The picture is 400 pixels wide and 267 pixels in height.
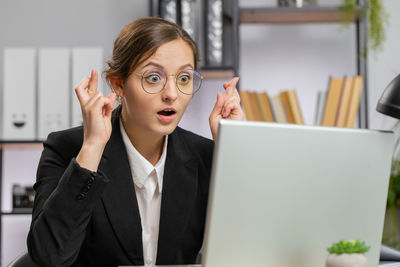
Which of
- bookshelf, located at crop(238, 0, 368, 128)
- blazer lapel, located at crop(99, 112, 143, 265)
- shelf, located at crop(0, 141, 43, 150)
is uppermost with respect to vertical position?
bookshelf, located at crop(238, 0, 368, 128)

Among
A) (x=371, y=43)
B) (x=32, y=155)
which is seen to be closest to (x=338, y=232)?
(x=371, y=43)

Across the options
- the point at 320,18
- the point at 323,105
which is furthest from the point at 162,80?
the point at 320,18

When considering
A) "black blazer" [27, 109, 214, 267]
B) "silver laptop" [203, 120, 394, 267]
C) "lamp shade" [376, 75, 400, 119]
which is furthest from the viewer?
"black blazer" [27, 109, 214, 267]

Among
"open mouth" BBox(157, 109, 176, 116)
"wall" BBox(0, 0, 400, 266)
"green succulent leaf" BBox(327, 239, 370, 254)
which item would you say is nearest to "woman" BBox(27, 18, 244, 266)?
"open mouth" BBox(157, 109, 176, 116)

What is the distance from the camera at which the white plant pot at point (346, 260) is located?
33.2 inches

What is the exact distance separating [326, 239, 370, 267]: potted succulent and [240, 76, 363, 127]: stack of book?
1.71m

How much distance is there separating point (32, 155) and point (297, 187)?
246cm

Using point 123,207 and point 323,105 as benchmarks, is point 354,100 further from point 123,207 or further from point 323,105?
point 123,207

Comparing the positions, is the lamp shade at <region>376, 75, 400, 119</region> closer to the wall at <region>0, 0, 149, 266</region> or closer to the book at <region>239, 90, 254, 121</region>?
the book at <region>239, 90, 254, 121</region>

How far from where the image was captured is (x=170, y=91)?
128 cm

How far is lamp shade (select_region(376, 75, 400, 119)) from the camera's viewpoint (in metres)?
1.03

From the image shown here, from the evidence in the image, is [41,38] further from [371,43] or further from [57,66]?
[371,43]

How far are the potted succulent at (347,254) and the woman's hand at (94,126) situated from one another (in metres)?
0.55

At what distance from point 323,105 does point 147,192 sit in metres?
1.41
